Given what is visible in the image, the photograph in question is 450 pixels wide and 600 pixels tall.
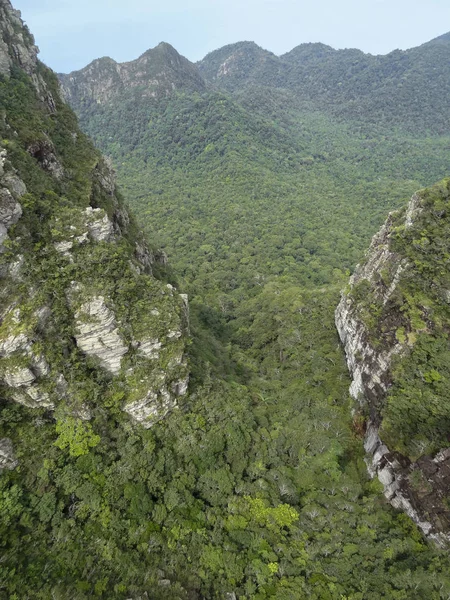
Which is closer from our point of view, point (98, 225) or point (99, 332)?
point (99, 332)

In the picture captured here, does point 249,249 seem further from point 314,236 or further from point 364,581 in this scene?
point 364,581

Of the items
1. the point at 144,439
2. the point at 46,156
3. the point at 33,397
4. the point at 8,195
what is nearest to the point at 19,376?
the point at 33,397

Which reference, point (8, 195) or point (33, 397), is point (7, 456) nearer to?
point (33, 397)

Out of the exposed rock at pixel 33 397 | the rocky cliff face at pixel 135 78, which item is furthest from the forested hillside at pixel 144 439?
the rocky cliff face at pixel 135 78

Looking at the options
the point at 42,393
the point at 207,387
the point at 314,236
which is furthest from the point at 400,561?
the point at 314,236

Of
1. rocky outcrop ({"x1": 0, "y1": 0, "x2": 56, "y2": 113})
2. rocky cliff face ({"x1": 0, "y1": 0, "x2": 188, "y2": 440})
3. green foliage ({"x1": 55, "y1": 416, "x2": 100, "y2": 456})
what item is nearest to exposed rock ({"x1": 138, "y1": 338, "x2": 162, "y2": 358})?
rocky cliff face ({"x1": 0, "y1": 0, "x2": 188, "y2": 440})

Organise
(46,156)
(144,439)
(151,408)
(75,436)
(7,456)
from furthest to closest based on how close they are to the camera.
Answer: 1. (46,156)
2. (151,408)
3. (144,439)
4. (75,436)
5. (7,456)

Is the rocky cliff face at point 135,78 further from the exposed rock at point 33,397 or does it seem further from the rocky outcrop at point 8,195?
the exposed rock at point 33,397
